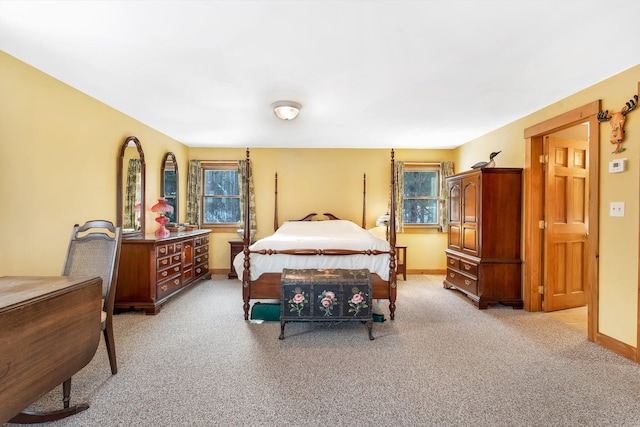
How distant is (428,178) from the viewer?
5742 mm

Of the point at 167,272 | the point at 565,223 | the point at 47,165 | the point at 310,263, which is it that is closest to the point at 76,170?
the point at 47,165

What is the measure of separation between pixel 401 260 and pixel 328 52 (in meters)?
3.95

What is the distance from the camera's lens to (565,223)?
3672 millimetres

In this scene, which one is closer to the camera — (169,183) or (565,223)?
(565,223)

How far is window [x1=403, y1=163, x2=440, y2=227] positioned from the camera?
5.68 m

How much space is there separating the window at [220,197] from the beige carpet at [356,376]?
2543 mm

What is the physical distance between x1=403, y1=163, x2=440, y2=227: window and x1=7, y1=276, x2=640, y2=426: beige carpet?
2607 mm

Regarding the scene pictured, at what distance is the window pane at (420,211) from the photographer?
5707 mm

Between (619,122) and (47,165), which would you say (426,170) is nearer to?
(619,122)

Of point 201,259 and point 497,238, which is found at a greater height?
point 497,238

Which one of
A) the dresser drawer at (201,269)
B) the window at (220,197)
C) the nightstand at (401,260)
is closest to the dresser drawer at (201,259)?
the dresser drawer at (201,269)

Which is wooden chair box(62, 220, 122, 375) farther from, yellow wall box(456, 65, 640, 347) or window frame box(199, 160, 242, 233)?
yellow wall box(456, 65, 640, 347)

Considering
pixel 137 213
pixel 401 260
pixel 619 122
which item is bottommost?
pixel 401 260

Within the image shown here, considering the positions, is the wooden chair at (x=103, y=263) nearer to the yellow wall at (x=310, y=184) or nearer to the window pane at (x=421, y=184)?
the yellow wall at (x=310, y=184)
